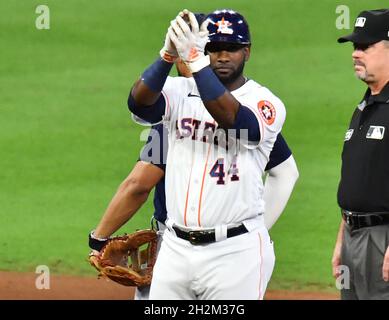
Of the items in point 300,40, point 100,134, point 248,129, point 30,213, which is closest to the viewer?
point 248,129

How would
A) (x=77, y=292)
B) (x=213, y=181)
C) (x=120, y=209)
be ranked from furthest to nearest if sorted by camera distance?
(x=77, y=292), (x=120, y=209), (x=213, y=181)

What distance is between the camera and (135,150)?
10672 millimetres

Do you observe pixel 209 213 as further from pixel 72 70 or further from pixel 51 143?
pixel 72 70

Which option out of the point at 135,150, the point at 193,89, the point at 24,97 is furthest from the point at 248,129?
the point at 24,97

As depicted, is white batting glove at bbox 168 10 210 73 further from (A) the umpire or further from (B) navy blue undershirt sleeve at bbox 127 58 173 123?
(A) the umpire

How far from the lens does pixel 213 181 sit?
15.6 ft

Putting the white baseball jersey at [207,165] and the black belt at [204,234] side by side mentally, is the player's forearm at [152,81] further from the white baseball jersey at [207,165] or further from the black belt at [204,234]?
the black belt at [204,234]

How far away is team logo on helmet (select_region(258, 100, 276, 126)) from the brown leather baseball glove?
113 centimetres

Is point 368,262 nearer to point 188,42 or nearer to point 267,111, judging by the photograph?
point 267,111

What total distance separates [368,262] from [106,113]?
6447 mm

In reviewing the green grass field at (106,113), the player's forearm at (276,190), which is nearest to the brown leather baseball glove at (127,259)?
the player's forearm at (276,190)
